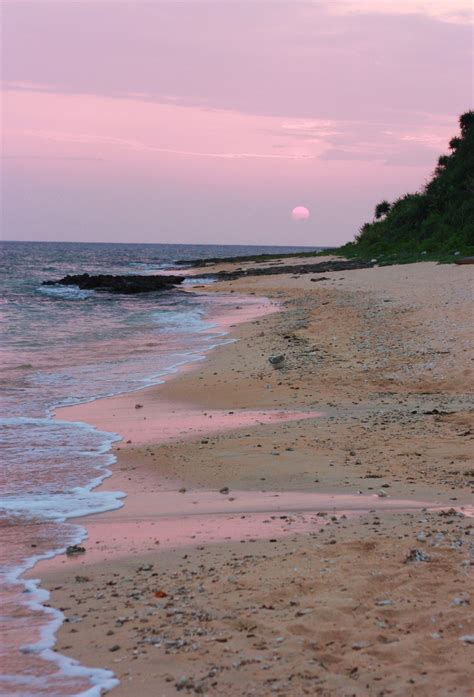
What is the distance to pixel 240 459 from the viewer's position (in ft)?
23.7

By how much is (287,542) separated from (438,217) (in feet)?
129

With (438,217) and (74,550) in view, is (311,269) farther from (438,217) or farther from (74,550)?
(74,550)

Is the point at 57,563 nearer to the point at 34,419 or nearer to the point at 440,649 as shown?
the point at 440,649

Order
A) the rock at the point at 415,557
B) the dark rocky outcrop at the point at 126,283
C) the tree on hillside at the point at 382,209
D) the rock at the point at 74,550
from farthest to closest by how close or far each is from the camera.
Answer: the tree on hillside at the point at 382,209
the dark rocky outcrop at the point at 126,283
the rock at the point at 74,550
the rock at the point at 415,557

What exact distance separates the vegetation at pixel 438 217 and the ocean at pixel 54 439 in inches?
562

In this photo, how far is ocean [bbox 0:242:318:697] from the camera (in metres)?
3.71

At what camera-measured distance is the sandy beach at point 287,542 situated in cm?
346

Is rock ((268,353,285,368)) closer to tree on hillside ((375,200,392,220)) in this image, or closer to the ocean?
the ocean

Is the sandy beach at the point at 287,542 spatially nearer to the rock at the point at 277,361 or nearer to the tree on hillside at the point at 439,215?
the rock at the point at 277,361

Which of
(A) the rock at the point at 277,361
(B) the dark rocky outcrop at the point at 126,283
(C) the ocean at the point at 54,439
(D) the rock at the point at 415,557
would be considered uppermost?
(B) the dark rocky outcrop at the point at 126,283

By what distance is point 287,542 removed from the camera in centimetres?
489

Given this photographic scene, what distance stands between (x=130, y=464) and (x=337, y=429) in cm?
216

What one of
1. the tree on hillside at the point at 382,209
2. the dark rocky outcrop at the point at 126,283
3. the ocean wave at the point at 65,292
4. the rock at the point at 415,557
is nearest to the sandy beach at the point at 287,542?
the rock at the point at 415,557

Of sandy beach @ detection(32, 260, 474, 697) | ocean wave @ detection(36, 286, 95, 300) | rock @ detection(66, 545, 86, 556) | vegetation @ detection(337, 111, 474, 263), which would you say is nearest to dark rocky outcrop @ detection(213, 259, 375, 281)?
vegetation @ detection(337, 111, 474, 263)
